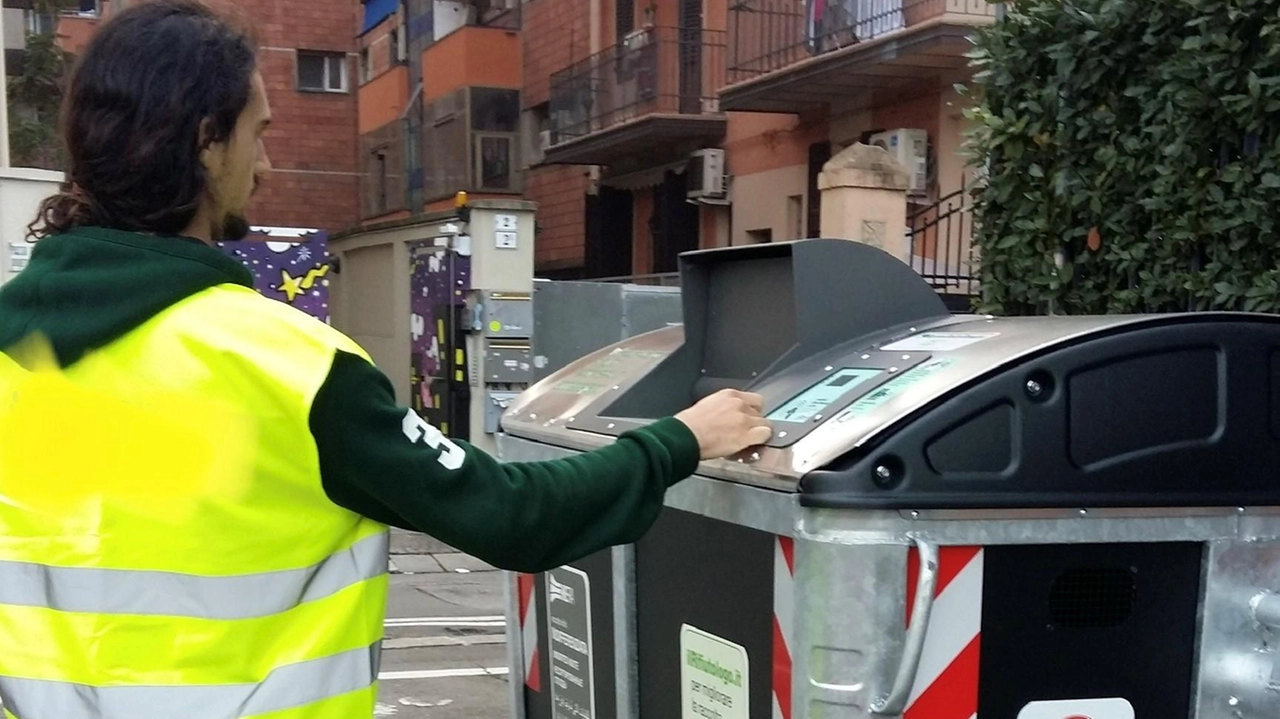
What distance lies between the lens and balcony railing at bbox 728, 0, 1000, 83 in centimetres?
1186

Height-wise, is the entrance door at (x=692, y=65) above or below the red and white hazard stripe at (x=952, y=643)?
above

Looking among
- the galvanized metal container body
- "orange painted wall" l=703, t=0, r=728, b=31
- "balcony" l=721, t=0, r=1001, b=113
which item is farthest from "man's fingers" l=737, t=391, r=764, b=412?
"orange painted wall" l=703, t=0, r=728, b=31

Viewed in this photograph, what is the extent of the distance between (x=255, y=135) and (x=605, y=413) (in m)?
1.08

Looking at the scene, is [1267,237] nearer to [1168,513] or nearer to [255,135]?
[1168,513]

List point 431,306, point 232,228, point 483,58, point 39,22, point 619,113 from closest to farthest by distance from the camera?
point 232,228
point 431,306
point 619,113
point 39,22
point 483,58

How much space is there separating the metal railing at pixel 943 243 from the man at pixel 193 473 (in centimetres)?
886

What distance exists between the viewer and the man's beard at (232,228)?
1718 mm

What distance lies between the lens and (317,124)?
27750 mm

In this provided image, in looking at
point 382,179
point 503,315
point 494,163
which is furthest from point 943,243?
point 382,179

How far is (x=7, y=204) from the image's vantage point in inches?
348

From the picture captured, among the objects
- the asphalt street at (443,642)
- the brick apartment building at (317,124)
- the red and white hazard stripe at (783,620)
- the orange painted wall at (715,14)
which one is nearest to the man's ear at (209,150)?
the red and white hazard stripe at (783,620)

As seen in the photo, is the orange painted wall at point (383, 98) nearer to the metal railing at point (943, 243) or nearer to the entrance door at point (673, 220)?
the entrance door at point (673, 220)

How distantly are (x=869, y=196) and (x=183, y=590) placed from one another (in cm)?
691

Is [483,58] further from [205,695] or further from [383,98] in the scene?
[205,695]
